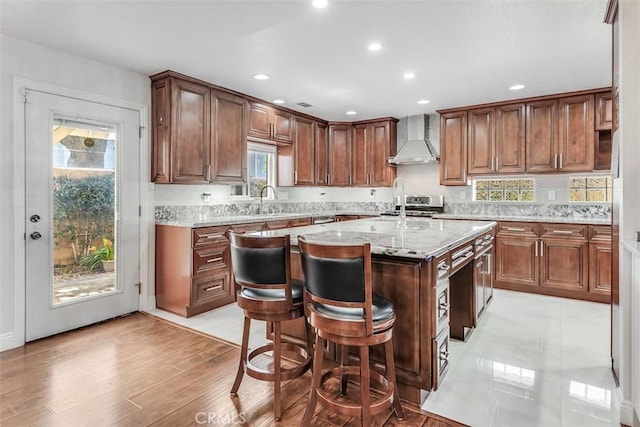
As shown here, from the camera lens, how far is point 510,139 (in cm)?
468

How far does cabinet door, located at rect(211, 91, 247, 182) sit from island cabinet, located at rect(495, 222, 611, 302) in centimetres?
342

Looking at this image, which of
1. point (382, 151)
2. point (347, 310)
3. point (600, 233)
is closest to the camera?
point (347, 310)

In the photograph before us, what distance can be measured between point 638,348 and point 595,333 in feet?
5.76

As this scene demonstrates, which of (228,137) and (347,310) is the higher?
(228,137)

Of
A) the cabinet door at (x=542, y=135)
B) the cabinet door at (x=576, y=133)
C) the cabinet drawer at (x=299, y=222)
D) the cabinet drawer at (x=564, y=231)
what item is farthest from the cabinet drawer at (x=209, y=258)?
the cabinet door at (x=576, y=133)

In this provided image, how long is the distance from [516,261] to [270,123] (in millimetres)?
3696

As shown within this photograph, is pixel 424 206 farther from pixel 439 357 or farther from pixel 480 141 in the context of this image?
pixel 439 357

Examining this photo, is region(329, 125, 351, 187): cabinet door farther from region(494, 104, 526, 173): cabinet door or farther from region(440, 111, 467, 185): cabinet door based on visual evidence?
region(494, 104, 526, 173): cabinet door

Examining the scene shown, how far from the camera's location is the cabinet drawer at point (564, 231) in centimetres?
400

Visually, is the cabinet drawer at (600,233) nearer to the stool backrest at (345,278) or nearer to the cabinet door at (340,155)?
the cabinet door at (340,155)

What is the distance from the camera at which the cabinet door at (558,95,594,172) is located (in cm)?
422

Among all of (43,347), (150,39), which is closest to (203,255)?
(43,347)

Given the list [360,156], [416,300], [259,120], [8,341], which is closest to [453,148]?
[360,156]

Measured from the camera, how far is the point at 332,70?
357cm
